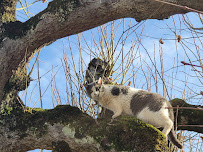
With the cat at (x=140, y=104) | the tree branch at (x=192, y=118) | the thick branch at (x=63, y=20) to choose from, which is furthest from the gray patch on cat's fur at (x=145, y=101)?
the thick branch at (x=63, y=20)

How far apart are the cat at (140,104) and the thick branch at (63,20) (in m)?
0.97

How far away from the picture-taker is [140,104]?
121 inches

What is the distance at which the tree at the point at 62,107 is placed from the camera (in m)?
2.80

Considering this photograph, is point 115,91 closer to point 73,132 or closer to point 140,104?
point 140,104

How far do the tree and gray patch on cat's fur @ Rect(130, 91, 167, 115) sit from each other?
256 millimetres

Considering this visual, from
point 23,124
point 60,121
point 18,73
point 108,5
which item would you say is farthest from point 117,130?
point 18,73

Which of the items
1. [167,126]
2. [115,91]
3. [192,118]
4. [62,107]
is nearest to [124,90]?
[115,91]

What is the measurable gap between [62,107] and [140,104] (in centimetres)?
104

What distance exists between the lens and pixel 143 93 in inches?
124

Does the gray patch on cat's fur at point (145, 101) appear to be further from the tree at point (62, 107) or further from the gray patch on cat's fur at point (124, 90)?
the tree at point (62, 107)

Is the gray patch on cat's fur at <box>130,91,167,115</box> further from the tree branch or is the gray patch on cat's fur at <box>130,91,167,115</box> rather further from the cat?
the tree branch

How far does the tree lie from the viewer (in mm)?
2803

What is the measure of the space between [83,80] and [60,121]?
1.08 meters

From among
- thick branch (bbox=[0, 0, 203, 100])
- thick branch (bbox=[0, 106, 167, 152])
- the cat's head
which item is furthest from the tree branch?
thick branch (bbox=[0, 0, 203, 100])
